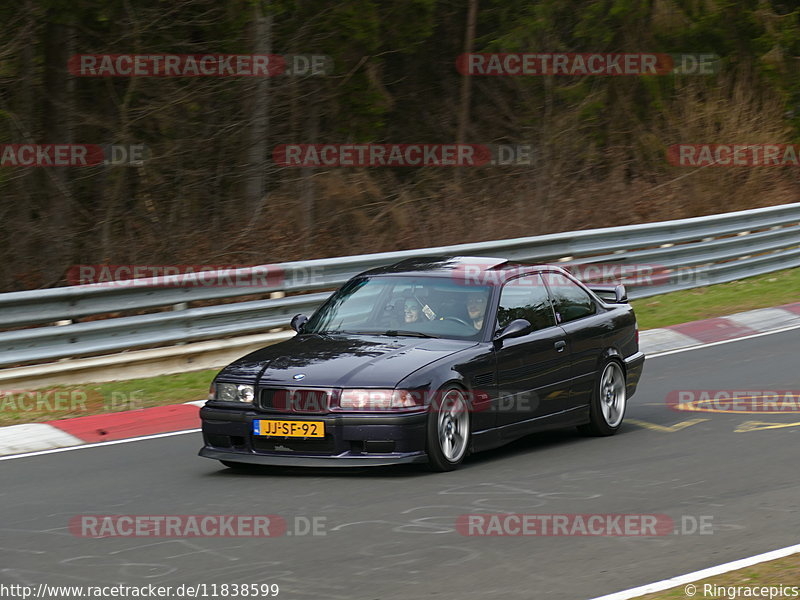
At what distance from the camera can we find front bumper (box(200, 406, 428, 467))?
8.55 meters

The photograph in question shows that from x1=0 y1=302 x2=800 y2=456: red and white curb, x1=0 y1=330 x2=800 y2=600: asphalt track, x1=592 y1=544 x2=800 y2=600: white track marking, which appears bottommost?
x1=592 y1=544 x2=800 y2=600: white track marking

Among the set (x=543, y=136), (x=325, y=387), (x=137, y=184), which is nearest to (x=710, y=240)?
(x=543, y=136)

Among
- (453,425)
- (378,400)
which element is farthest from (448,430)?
(378,400)

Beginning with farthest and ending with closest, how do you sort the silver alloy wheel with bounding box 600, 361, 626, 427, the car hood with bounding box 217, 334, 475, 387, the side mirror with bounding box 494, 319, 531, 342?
the silver alloy wheel with bounding box 600, 361, 626, 427
the side mirror with bounding box 494, 319, 531, 342
the car hood with bounding box 217, 334, 475, 387

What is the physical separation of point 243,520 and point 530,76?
826 inches

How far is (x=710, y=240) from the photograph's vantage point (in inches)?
783

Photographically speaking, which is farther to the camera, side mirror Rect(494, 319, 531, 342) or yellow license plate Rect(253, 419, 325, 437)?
side mirror Rect(494, 319, 531, 342)

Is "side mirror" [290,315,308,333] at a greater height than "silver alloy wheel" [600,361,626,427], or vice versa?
"side mirror" [290,315,308,333]

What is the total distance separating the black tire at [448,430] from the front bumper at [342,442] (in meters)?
0.08

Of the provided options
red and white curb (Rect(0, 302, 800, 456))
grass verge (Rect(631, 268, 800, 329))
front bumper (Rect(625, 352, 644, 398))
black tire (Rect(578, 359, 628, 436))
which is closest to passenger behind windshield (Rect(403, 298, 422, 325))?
black tire (Rect(578, 359, 628, 436))

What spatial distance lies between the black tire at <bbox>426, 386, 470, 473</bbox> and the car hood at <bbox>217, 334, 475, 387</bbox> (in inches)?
12.0

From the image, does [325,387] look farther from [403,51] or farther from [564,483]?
[403,51]

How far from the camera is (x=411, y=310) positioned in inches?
384

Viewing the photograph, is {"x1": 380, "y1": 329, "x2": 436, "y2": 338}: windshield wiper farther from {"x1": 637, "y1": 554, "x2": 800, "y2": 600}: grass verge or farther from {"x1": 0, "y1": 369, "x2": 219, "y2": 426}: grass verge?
{"x1": 637, "y1": 554, "x2": 800, "y2": 600}: grass verge
